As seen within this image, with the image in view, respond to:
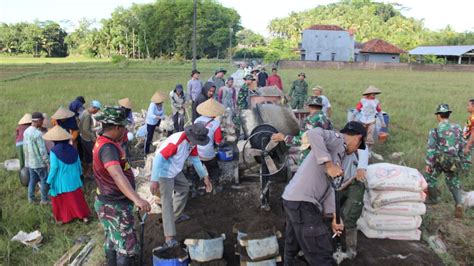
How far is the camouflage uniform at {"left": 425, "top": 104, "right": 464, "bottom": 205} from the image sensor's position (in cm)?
521

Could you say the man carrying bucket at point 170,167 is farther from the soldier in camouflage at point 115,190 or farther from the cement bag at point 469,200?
the cement bag at point 469,200

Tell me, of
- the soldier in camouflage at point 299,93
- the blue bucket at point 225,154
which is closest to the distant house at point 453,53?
the soldier in camouflage at point 299,93

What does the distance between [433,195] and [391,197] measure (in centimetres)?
168

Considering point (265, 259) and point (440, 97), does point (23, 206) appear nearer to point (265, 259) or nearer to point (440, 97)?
point (265, 259)

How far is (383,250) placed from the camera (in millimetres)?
4391

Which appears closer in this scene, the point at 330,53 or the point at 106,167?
the point at 106,167

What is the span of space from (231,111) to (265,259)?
19.3 ft

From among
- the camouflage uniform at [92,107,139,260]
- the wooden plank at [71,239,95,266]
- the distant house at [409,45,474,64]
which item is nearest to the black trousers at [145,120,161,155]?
the wooden plank at [71,239,95,266]

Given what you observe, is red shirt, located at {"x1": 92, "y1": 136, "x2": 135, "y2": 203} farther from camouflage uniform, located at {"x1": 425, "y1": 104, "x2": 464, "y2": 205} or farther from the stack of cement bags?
camouflage uniform, located at {"x1": 425, "y1": 104, "x2": 464, "y2": 205}

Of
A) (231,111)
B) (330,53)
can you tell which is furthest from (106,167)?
(330,53)

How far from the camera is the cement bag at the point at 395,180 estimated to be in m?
4.60

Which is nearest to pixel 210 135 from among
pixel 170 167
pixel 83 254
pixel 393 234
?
pixel 170 167

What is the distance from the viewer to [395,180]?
4605mm

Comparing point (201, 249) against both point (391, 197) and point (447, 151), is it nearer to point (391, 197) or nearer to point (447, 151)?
point (391, 197)
